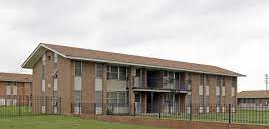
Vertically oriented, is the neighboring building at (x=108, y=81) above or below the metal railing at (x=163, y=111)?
above

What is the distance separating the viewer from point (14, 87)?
6569 centimetres

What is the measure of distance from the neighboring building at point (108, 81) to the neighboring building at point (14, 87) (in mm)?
23892

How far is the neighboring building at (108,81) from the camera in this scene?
34719mm

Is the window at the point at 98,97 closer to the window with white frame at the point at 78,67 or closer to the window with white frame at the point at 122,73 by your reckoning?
the window with white frame at the point at 78,67

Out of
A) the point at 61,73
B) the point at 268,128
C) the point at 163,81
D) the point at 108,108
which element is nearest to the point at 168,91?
the point at 163,81

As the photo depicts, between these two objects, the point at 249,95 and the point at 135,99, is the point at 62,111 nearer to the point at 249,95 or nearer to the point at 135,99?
the point at 135,99

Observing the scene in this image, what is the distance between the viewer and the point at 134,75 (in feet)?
133

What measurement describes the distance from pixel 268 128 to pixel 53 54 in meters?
21.5

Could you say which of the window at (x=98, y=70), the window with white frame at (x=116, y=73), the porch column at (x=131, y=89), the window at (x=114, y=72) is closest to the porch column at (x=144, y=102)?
the porch column at (x=131, y=89)

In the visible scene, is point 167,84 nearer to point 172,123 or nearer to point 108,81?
point 108,81

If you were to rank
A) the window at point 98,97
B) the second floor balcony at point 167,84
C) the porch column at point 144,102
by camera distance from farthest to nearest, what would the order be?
the second floor balcony at point 167,84 < the porch column at point 144,102 < the window at point 98,97

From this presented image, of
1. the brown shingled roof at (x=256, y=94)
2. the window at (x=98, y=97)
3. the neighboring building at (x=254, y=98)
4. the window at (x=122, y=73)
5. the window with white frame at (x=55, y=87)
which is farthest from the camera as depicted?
the brown shingled roof at (x=256, y=94)

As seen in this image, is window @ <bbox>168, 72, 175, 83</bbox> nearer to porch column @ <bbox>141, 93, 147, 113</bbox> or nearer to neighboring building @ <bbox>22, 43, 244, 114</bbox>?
neighboring building @ <bbox>22, 43, 244, 114</bbox>

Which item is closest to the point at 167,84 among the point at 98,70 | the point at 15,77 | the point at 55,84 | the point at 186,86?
the point at 186,86
